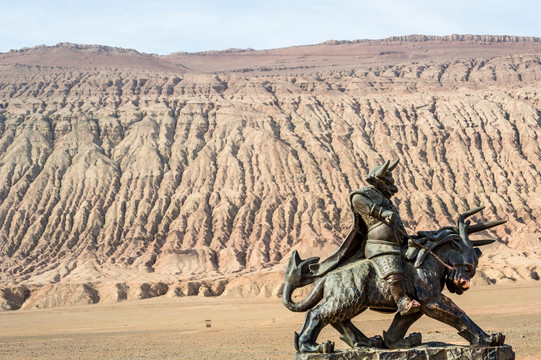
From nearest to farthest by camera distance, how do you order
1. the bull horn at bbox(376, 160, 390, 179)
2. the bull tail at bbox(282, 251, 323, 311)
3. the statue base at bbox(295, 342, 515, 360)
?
1. the statue base at bbox(295, 342, 515, 360)
2. the bull tail at bbox(282, 251, 323, 311)
3. the bull horn at bbox(376, 160, 390, 179)

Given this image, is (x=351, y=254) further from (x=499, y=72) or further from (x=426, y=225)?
(x=499, y=72)

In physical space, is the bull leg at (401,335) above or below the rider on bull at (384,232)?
below

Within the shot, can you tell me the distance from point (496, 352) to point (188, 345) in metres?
25.9

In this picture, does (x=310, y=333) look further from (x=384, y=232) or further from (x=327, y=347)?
(x=384, y=232)

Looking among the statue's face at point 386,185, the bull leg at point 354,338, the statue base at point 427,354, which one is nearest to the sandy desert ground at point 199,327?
the statue base at point 427,354

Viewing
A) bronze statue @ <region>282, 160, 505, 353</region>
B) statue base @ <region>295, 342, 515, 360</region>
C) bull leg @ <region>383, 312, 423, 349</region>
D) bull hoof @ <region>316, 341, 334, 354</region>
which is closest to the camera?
statue base @ <region>295, 342, 515, 360</region>

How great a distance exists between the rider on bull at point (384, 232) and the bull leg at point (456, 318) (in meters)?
0.29

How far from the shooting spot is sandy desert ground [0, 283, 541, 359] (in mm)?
33781

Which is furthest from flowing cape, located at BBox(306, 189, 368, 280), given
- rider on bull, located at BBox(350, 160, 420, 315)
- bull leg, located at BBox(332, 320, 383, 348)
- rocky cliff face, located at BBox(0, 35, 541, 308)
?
rocky cliff face, located at BBox(0, 35, 541, 308)

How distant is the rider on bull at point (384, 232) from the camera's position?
44.3ft

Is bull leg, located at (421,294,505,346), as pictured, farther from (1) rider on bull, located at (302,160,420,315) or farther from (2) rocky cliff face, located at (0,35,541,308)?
(2) rocky cliff face, located at (0,35,541,308)

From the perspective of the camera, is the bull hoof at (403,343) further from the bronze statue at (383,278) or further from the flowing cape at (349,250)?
the flowing cape at (349,250)

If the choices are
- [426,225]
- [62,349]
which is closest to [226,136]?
[426,225]

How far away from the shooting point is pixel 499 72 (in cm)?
13562
